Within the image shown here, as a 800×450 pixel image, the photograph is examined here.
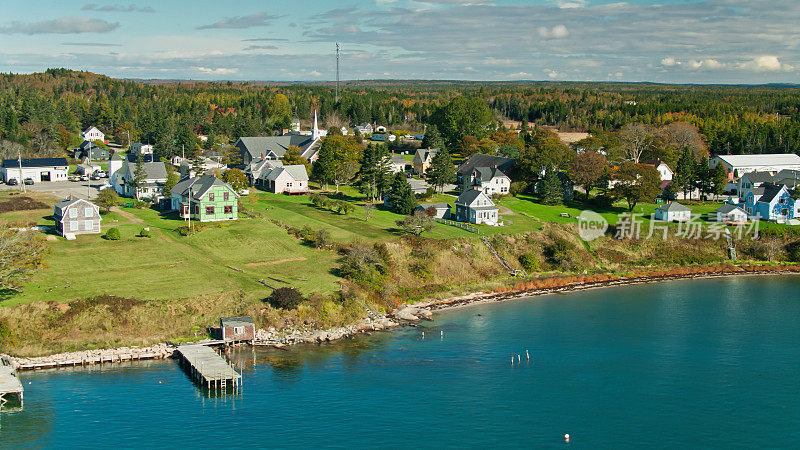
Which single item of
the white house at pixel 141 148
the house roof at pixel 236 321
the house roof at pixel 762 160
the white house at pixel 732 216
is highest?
the white house at pixel 141 148

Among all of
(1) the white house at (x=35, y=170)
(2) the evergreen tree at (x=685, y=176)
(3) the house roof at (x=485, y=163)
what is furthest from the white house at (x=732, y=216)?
(1) the white house at (x=35, y=170)

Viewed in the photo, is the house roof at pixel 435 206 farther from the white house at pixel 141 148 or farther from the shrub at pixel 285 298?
the white house at pixel 141 148

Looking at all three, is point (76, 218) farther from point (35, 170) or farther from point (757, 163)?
point (757, 163)

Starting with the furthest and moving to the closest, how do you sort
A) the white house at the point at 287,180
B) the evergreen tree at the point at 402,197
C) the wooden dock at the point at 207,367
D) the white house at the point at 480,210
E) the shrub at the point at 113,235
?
1. the white house at the point at 287,180
2. the evergreen tree at the point at 402,197
3. the white house at the point at 480,210
4. the shrub at the point at 113,235
5. the wooden dock at the point at 207,367

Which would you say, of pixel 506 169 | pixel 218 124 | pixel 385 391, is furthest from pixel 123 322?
pixel 218 124

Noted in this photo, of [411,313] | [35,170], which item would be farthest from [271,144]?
[411,313]

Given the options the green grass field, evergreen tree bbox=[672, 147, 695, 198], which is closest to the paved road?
the green grass field

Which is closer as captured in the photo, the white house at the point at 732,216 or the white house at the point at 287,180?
the white house at the point at 732,216

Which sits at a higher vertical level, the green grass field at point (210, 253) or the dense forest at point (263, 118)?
the dense forest at point (263, 118)
